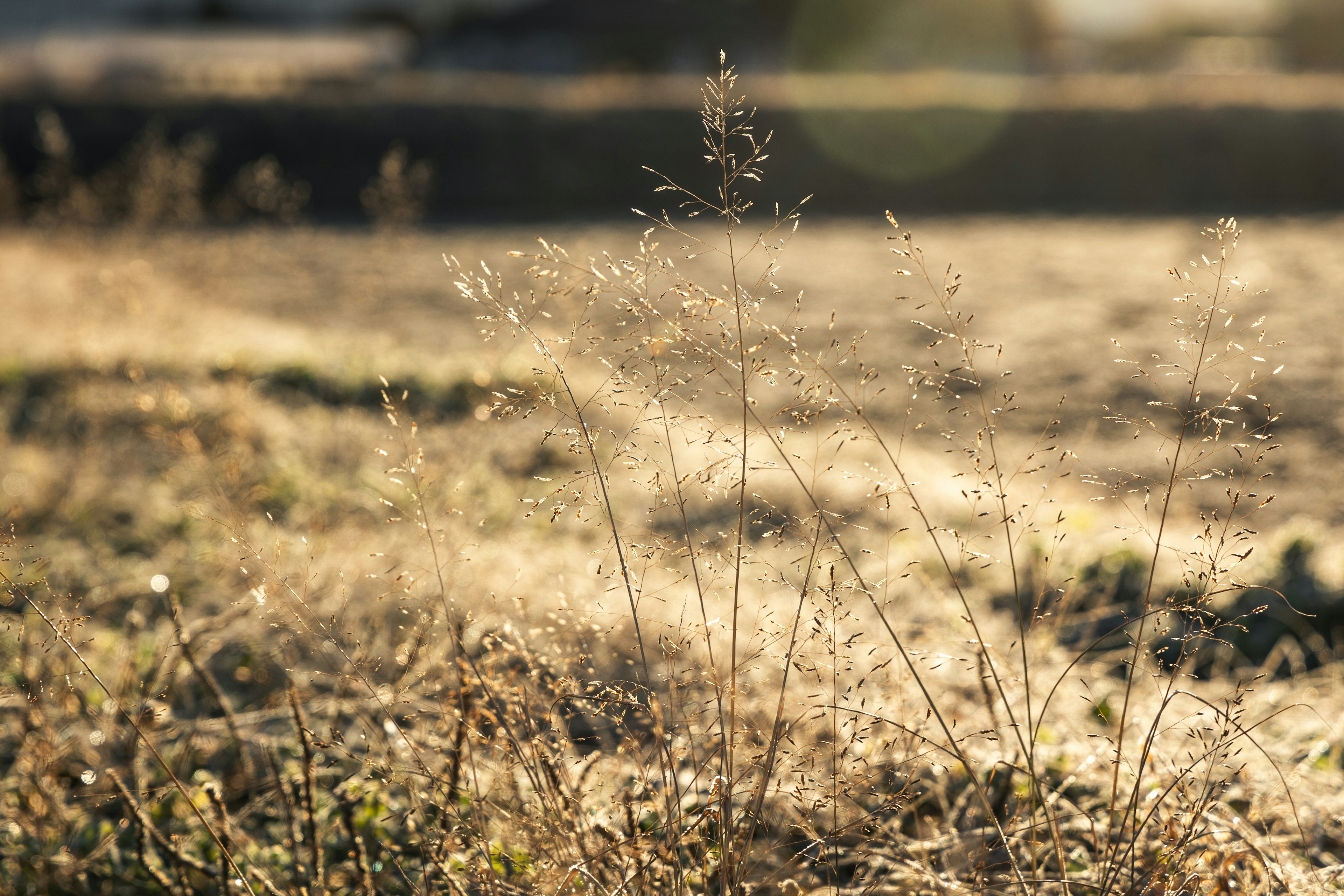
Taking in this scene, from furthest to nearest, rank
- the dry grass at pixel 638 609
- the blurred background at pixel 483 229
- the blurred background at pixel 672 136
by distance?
the blurred background at pixel 672 136 → the blurred background at pixel 483 229 → the dry grass at pixel 638 609

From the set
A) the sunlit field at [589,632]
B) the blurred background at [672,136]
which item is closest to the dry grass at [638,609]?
the sunlit field at [589,632]

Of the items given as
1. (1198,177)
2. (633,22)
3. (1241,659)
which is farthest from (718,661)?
(633,22)

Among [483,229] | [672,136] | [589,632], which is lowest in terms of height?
[483,229]

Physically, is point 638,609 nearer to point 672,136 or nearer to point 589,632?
point 589,632

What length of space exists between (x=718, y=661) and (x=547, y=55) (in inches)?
1341

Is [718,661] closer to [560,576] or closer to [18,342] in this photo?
[560,576]

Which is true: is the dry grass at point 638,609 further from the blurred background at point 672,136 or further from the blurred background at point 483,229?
the blurred background at point 672,136

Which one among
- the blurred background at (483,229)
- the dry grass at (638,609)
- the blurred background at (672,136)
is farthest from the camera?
the blurred background at (672,136)

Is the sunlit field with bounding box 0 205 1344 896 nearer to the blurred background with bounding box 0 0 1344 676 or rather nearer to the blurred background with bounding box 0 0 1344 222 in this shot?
the blurred background with bounding box 0 0 1344 676

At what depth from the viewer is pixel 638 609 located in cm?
350

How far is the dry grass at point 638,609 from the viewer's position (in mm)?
1681

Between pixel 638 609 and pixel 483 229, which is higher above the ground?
pixel 638 609

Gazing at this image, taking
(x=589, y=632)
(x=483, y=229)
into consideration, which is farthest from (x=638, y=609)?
(x=483, y=229)

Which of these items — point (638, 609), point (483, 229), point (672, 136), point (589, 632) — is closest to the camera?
point (589, 632)
